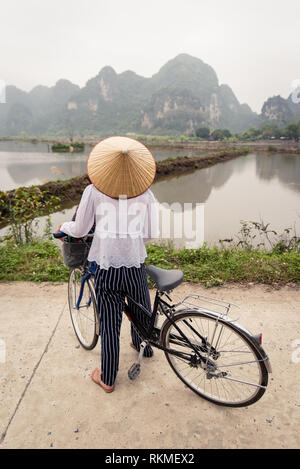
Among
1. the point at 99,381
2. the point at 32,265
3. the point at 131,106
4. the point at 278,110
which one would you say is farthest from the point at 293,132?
the point at 131,106

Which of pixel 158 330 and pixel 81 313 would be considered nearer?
pixel 158 330

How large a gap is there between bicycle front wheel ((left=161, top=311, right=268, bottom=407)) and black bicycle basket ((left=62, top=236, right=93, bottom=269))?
2.26 feet

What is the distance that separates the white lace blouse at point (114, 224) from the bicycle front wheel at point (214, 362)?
451mm

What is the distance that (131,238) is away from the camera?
149 centimetres

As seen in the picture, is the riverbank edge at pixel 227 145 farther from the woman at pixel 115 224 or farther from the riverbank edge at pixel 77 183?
the woman at pixel 115 224

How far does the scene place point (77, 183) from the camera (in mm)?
11125

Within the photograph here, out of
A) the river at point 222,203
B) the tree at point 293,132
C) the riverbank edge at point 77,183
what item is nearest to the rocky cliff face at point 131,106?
the tree at point 293,132

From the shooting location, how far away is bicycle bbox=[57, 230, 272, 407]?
144 centimetres

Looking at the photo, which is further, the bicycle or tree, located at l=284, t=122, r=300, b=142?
tree, located at l=284, t=122, r=300, b=142

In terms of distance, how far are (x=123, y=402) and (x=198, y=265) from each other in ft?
6.23

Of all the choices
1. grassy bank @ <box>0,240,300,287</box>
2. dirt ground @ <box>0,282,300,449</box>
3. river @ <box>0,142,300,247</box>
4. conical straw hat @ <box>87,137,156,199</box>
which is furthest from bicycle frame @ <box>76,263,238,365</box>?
river @ <box>0,142,300,247</box>

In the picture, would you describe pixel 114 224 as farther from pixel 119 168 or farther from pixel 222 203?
pixel 222 203

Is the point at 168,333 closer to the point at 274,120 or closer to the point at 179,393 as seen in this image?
the point at 179,393

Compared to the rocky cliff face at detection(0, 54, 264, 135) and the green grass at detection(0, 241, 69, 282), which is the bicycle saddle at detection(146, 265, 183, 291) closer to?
the green grass at detection(0, 241, 69, 282)
